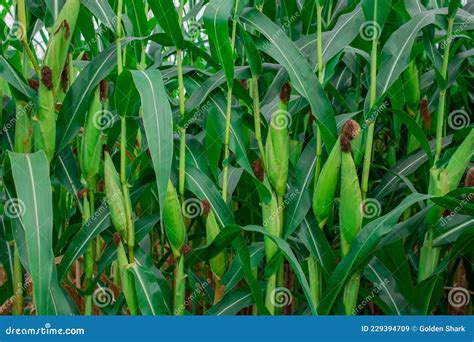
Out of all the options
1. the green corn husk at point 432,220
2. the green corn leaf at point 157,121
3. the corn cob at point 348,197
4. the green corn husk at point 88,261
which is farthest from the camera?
the green corn husk at point 88,261

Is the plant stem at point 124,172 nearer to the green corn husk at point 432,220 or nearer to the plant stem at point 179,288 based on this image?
the plant stem at point 179,288

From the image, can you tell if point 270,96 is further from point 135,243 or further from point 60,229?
point 60,229

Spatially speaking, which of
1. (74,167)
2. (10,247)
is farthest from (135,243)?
(10,247)

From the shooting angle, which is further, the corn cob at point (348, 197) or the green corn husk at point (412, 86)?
the green corn husk at point (412, 86)

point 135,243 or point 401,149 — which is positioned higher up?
point 401,149

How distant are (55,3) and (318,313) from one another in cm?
98

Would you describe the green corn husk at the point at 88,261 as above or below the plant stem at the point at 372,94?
below

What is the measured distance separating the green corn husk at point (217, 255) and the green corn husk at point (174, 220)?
0.07 m

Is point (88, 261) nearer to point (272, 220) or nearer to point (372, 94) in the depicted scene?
point (272, 220)

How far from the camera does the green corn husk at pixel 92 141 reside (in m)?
1.67

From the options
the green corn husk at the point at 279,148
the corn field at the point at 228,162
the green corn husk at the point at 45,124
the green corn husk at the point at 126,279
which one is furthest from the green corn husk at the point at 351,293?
the green corn husk at the point at 45,124

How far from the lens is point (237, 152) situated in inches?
66.5

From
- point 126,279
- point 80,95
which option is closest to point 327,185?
point 126,279

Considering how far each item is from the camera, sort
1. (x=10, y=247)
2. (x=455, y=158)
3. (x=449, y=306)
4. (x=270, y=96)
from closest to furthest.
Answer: (x=455, y=158) → (x=270, y=96) → (x=10, y=247) → (x=449, y=306)
